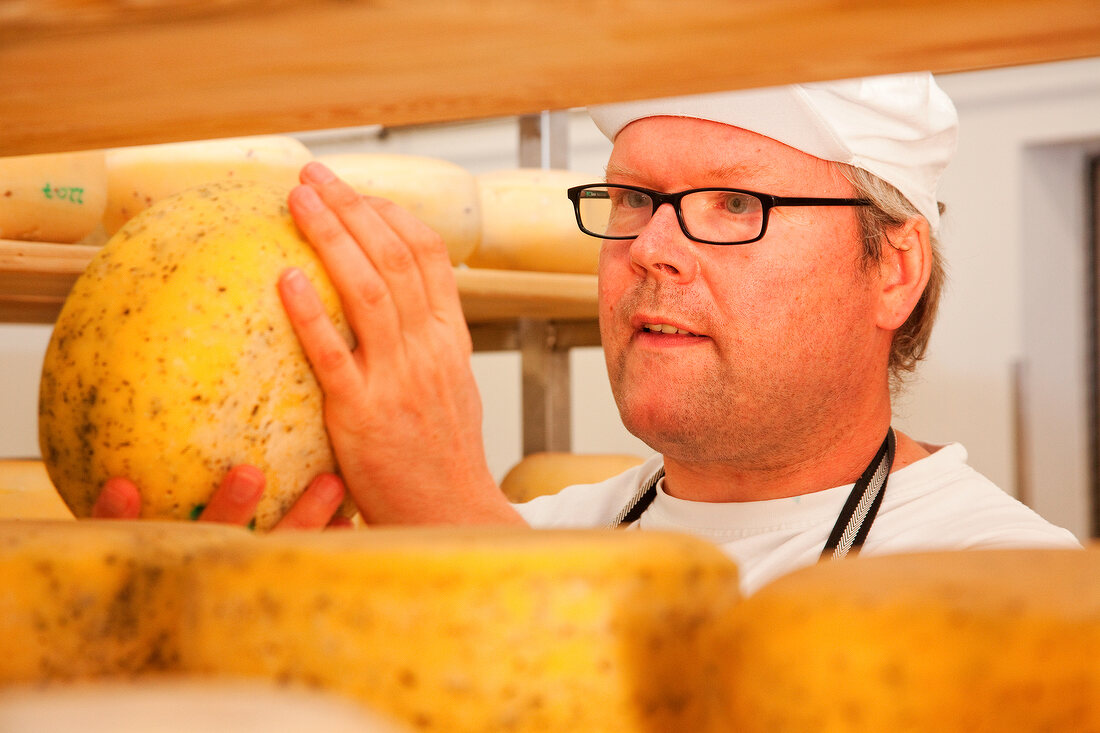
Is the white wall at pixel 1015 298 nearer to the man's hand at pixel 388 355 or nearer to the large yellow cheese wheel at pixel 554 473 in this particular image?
the large yellow cheese wheel at pixel 554 473

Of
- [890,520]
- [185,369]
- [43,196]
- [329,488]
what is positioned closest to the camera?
[185,369]

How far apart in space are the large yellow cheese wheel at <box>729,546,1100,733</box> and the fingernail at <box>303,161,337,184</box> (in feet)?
1.75

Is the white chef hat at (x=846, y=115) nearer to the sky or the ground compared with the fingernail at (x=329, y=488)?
nearer to the sky

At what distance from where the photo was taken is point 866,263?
1.28 meters

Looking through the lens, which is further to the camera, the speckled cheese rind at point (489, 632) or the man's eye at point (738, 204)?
the man's eye at point (738, 204)

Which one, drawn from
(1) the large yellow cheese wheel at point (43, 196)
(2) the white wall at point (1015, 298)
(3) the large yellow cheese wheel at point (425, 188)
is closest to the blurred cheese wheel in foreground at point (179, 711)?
(1) the large yellow cheese wheel at point (43, 196)

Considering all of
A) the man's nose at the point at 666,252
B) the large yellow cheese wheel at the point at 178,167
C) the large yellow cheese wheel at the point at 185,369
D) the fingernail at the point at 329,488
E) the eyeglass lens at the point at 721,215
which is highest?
the large yellow cheese wheel at the point at 178,167

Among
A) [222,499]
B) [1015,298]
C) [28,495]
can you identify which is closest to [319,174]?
[222,499]

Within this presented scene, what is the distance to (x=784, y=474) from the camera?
4.13 feet

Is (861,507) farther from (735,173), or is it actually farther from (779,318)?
(735,173)

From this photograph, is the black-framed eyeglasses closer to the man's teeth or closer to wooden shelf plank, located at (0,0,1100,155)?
the man's teeth

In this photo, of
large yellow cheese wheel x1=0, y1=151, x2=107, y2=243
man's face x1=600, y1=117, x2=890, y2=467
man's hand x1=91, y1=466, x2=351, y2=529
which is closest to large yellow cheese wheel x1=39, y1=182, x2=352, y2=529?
man's hand x1=91, y1=466, x2=351, y2=529

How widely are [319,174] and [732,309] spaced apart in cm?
51

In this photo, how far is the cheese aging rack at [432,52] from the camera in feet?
1.19
